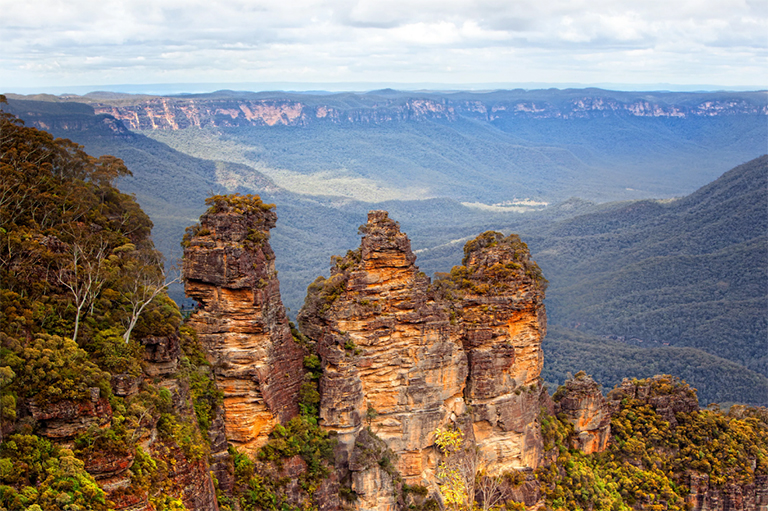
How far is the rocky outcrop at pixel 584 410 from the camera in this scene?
46188 mm

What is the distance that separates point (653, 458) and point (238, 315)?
31430 millimetres

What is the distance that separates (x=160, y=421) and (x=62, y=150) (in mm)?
17150

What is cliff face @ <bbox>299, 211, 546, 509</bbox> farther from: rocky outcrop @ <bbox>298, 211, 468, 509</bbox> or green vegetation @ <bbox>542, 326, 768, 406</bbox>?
green vegetation @ <bbox>542, 326, 768, 406</bbox>

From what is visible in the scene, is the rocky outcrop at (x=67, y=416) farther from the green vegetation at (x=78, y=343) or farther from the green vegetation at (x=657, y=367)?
the green vegetation at (x=657, y=367)

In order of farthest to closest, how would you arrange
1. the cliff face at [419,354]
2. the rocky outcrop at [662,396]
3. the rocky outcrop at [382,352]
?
the rocky outcrop at [662,396], the cliff face at [419,354], the rocky outcrop at [382,352]

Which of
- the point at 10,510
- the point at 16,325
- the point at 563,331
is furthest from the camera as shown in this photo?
the point at 563,331

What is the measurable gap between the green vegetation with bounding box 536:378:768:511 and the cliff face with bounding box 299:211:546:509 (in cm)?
426

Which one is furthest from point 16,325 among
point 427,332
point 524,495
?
point 524,495

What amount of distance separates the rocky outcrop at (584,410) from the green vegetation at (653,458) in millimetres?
620

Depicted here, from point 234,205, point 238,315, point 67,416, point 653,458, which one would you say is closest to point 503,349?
point 238,315

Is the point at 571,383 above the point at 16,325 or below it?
below

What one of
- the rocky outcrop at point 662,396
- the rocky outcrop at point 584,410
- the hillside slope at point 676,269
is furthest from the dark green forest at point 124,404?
the hillside slope at point 676,269

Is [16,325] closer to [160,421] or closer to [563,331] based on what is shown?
[160,421]

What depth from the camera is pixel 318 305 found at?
36750 millimetres
